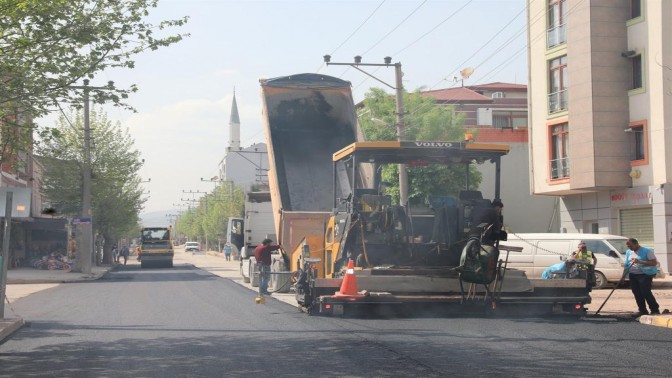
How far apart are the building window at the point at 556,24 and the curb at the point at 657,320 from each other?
23168 millimetres

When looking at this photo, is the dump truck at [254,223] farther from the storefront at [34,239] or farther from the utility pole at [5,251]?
the storefront at [34,239]

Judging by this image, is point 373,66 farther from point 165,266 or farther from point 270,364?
point 165,266

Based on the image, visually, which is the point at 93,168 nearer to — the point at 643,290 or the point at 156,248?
the point at 156,248

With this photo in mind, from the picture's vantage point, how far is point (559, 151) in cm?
3712

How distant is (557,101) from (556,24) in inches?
129

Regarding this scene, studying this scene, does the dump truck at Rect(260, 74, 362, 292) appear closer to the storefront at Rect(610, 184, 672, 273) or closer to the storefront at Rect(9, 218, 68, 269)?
the storefront at Rect(610, 184, 672, 273)

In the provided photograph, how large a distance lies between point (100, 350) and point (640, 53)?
26942mm

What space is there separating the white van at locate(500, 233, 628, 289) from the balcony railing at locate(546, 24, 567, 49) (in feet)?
39.1

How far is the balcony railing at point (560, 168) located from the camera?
36.4m

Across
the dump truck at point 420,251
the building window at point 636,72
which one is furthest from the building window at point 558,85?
the dump truck at point 420,251

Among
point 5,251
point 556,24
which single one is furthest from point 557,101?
point 5,251

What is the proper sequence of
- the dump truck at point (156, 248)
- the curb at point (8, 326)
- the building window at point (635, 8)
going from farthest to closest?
the dump truck at point (156, 248) < the building window at point (635, 8) < the curb at point (8, 326)

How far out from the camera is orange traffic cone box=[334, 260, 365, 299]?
14.6 m

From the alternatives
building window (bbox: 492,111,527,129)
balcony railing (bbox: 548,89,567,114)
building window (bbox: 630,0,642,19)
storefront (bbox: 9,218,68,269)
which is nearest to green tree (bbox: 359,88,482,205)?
balcony railing (bbox: 548,89,567,114)
